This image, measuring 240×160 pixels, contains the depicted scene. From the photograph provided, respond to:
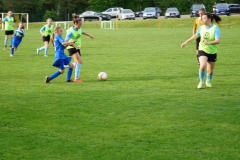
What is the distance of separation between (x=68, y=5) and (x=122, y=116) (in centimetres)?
7504

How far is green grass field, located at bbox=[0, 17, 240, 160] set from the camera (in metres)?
6.91

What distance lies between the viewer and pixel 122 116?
29.5ft

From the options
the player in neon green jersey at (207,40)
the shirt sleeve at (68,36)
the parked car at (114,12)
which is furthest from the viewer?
the parked car at (114,12)

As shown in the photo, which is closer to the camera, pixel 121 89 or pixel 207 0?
pixel 121 89

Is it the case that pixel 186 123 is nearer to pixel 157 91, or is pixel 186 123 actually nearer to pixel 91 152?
pixel 91 152

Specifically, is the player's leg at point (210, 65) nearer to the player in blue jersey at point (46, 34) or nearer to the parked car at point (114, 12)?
the player in blue jersey at point (46, 34)

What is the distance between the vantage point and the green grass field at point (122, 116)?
22.7 feet

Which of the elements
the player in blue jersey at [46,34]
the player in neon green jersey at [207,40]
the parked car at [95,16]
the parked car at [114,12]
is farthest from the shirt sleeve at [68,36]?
the parked car at [114,12]

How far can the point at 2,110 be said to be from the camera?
9.62 meters

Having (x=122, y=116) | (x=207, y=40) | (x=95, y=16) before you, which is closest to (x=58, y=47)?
(x=207, y=40)

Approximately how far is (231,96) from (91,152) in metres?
5.26

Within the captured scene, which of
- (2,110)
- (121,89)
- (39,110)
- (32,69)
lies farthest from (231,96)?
(32,69)

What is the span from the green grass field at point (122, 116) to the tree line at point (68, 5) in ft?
207

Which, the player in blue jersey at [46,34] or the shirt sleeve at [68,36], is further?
the player in blue jersey at [46,34]
